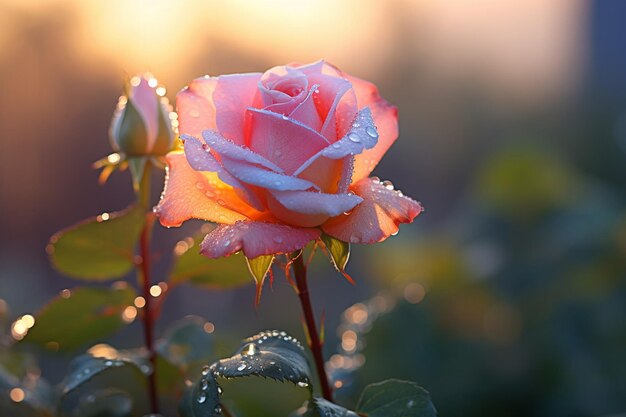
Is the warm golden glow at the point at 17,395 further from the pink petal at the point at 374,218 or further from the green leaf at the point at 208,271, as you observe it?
the pink petal at the point at 374,218

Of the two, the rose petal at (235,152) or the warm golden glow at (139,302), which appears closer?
the rose petal at (235,152)

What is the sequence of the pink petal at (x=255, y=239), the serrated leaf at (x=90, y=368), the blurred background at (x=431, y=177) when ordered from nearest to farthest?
the pink petal at (x=255, y=239) → the serrated leaf at (x=90, y=368) → the blurred background at (x=431, y=177)

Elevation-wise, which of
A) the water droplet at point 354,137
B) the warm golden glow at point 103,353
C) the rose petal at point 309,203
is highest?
the water droplet at point 354,137

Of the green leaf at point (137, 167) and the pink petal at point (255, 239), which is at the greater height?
the pink petal at point (255, 239)

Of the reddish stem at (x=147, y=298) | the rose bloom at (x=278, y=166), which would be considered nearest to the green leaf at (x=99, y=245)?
the reddish stem at (x=147, y=298)

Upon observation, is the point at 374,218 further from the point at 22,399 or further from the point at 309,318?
the point at 22,399

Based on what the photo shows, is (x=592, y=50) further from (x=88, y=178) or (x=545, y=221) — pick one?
(x=545, y=221)

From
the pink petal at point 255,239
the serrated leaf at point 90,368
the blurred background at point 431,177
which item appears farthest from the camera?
the blurred background at point 431,177

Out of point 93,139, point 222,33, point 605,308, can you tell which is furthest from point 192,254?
point 93,139
